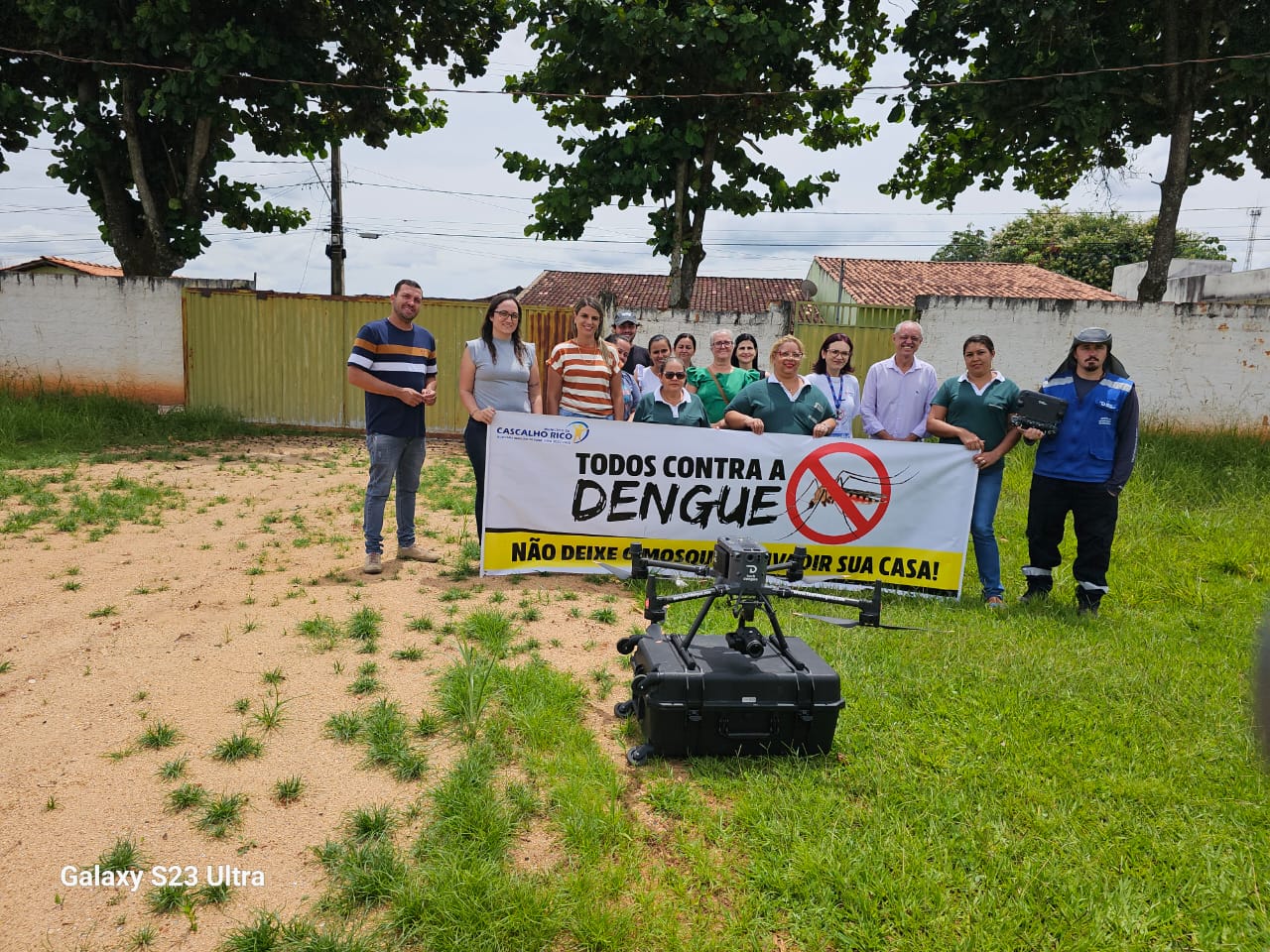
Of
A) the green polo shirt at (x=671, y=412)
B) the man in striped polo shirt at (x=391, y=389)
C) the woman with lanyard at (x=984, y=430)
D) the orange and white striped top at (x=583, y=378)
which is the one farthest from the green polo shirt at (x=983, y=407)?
the man in striped polo shirt at (x=391, y=389)

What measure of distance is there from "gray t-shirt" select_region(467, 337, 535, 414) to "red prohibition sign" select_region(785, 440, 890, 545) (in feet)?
6.71

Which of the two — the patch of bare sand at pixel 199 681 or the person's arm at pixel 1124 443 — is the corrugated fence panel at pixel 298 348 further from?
the person's arm at pixel 1124 443

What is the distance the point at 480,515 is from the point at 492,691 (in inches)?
82.5

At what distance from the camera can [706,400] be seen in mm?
6512

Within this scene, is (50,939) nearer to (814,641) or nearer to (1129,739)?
(814,641)

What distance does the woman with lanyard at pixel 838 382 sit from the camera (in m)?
5.70

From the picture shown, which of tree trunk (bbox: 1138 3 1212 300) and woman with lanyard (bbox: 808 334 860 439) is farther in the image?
tree trunk (bbox: 1138 3 1212 300)

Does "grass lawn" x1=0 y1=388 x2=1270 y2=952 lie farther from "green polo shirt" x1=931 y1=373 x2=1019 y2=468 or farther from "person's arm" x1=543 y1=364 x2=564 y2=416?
"person's arm" x1=543 y1=364 x2=564 y2=416

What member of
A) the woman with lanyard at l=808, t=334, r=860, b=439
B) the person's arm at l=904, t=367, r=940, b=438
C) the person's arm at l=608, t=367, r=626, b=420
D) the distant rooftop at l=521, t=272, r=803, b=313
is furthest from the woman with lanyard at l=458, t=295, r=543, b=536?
the distant rooftop at l=521, t=272, r=803, b=313

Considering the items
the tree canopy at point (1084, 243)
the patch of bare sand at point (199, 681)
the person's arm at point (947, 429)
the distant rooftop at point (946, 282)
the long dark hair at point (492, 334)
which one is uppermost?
the tree canopy at point (1084, 243)

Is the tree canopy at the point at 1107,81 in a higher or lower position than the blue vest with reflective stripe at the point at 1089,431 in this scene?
higher

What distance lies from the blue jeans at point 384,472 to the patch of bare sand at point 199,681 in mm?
348

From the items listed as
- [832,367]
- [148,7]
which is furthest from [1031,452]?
[148,7]

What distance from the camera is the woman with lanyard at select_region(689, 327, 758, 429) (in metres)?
6.33
